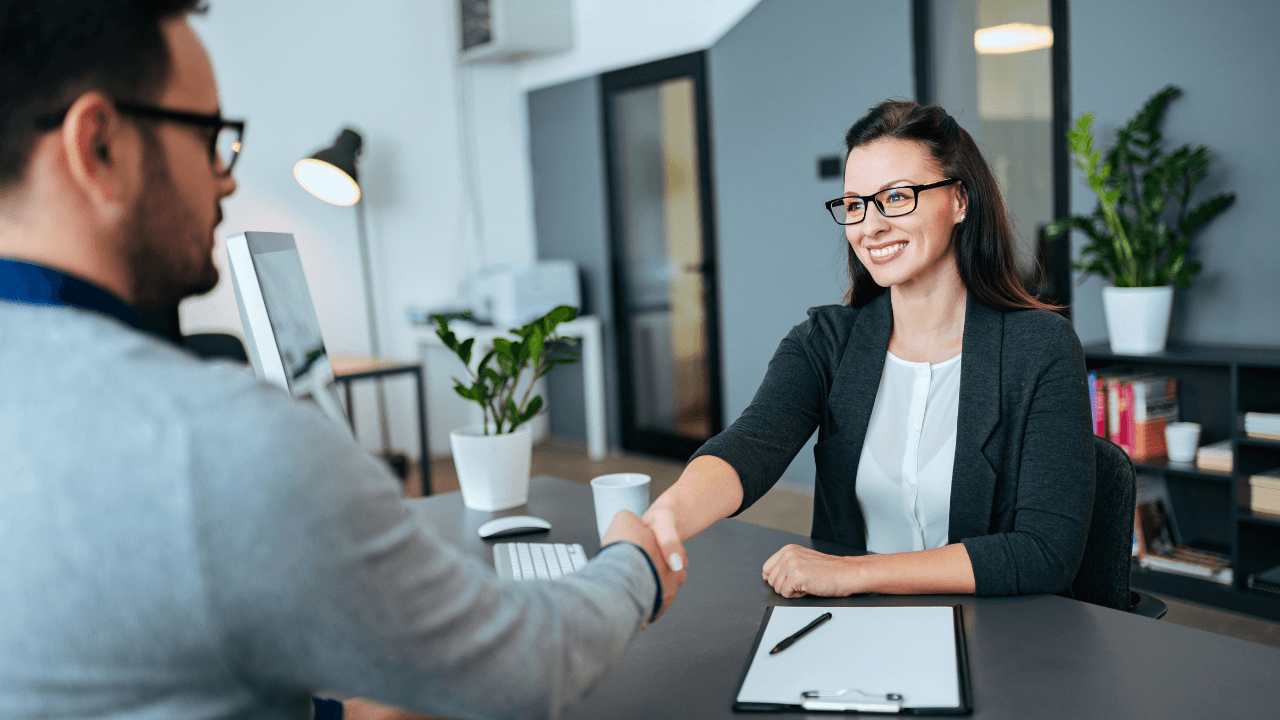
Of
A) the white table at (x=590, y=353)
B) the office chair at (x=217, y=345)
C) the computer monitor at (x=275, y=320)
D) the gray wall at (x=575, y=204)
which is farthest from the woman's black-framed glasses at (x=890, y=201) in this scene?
the gray wall at (x=575, y=204)

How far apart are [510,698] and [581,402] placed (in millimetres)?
4918

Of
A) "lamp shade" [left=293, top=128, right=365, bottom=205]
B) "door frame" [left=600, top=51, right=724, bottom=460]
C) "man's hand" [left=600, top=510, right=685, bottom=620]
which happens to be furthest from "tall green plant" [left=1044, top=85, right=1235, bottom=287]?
"lamp shade" [left=293, top=128, right=365, bottom=205]

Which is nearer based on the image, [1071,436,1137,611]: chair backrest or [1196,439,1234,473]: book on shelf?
[1071,436,1137,611]: chair backrest

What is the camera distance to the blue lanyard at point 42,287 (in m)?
0.55

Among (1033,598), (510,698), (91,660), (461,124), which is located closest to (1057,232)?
(1033,598)

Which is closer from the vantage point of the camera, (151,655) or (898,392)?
(151,655)

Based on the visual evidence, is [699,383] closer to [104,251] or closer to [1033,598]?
[1033,598]

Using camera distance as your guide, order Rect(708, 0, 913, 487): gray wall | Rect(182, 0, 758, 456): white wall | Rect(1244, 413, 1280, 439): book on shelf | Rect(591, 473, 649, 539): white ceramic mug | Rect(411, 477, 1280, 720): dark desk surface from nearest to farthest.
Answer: Rect(411, 477, 1280, 720): dark desk surface < Rect(591, 473, 649, 539): white ceramic mug < Rect(1244, 413, 1280, 439): book on shelf < Rect(708, 0, 913, 487): gray wall < Rect(182, 0, 758, 456): white wall

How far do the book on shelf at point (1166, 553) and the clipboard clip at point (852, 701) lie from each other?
2241mm

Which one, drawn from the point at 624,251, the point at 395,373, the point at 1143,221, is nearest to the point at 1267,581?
the point at 1143,221

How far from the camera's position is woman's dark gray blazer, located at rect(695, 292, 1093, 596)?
4.00ft

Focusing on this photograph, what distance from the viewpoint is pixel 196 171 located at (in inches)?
24.6

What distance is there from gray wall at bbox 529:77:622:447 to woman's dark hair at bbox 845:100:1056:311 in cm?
371

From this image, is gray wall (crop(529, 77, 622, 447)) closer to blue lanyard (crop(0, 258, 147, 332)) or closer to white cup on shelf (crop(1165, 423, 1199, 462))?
white cup on shelf (crop(1165, 423, 1199, 462))
